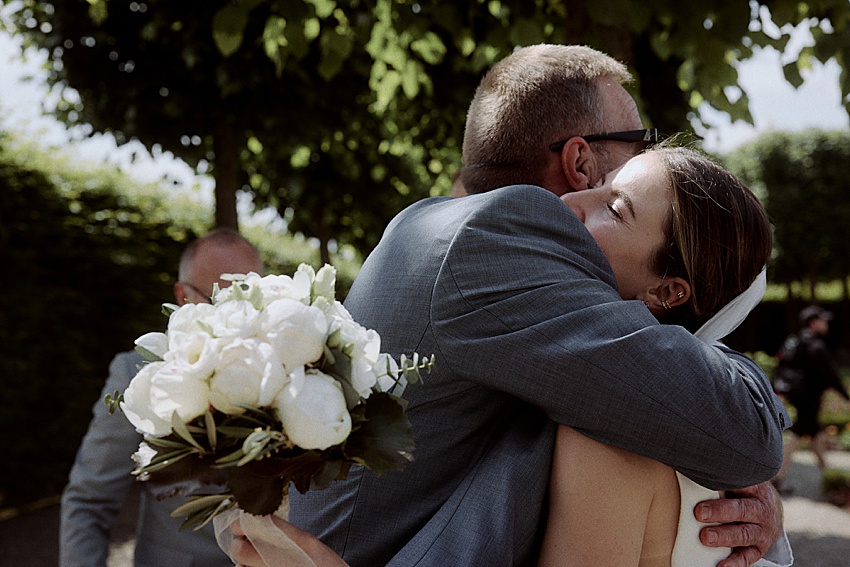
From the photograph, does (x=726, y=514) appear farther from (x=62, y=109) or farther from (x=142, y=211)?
(x=142, y=211)

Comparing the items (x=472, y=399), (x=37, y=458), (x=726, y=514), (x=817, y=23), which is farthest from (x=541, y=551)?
(x=37, y=458)

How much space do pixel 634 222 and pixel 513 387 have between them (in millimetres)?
555

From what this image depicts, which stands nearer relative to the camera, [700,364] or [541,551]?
[700,364]

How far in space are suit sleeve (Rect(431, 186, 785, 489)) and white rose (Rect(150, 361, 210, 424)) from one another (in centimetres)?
50

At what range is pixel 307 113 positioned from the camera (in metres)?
6.75

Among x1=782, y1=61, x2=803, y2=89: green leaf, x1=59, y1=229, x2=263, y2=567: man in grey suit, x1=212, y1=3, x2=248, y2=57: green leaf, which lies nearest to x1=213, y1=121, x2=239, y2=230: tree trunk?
x1=212, y1=3, x2=248, y2=57: green leaf

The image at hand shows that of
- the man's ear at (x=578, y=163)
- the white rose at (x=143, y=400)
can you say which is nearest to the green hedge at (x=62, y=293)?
the man's ear at (x=578, y=163)

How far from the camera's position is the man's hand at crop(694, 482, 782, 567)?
1.80 meters

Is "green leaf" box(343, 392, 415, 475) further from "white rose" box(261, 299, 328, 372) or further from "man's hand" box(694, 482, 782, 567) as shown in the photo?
"man's hand" box(694, 482, 782, 567)

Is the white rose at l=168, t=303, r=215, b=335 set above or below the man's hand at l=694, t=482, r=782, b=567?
above

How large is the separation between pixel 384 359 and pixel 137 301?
26.4 feet

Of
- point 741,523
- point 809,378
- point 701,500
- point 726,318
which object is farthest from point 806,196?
point 701,500

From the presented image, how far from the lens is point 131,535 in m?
8.00

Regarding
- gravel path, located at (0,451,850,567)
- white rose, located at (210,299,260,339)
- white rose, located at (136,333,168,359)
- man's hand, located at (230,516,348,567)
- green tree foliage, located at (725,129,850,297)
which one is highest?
white rose, located at (210,299,260,339)
